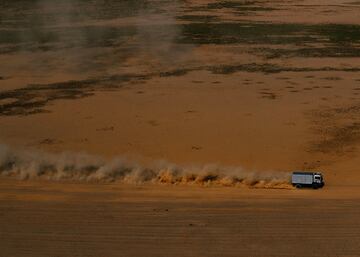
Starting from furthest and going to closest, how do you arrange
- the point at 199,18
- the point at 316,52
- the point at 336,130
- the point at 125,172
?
the point at 199,18
the point at 316,52
the point at 336,130
the point at 125,172

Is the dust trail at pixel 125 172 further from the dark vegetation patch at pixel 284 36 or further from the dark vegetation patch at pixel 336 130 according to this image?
the dark vegetation patch at pixel 284 36

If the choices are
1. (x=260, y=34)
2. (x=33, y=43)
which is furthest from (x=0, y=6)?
(x=260, y=34)

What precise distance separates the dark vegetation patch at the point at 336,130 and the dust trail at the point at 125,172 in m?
1.79


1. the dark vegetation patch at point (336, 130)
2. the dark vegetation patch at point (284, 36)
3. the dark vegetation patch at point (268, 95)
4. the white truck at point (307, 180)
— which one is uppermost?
the white truck at point (307, 180)

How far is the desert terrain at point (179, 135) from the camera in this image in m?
7.25

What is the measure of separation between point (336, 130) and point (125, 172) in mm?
4809

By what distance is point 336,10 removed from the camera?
2675 centimetres

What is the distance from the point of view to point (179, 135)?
470 inches

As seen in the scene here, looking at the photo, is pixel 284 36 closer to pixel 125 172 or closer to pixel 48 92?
pixel 48 92

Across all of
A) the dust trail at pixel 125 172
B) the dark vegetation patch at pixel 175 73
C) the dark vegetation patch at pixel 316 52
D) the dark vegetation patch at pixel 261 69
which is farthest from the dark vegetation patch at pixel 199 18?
the dust trail at pixel 125 172

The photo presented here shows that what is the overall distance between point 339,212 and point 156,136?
493 cm

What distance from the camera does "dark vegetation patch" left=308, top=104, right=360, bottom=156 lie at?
36.8 feet

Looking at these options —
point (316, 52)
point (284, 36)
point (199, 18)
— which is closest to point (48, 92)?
point (316, 52)

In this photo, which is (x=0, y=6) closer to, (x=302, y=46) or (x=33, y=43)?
(x=33, y=43)
